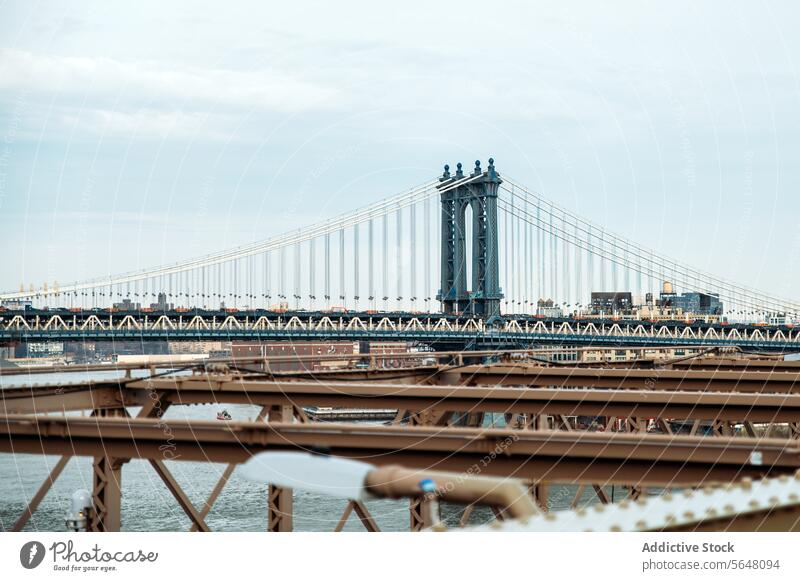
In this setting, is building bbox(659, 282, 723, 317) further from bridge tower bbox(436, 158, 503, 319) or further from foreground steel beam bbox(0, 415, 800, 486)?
foreground steel beam bbox(0, 415, 800, 486)

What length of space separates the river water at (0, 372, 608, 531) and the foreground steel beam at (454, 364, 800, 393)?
414 inches

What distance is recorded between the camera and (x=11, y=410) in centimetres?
1625

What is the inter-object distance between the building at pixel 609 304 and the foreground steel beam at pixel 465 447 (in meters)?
71.8

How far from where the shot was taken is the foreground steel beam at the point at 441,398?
53.5ft

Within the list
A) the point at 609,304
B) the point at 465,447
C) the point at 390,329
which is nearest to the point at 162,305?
the point at 390,329

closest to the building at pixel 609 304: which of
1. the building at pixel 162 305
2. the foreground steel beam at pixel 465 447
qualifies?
the building at pixel 162 305

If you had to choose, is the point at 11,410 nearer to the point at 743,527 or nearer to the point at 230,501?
the point at 743,527

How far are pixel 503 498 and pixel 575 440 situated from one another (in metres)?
4.45

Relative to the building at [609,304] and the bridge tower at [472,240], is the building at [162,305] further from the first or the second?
the building at [609,304]

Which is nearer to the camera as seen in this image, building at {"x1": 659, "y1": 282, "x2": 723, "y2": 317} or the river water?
the river water

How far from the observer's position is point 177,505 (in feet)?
123

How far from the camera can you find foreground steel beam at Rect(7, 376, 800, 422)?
16312 mm

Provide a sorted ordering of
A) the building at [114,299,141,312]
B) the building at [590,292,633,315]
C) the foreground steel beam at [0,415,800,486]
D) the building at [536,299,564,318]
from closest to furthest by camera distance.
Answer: the foreground steel beam at [0,415,800,486] < the building at [114,299,141,312] < the building at [536,299,564,318] < the building at [590,292,633,315]

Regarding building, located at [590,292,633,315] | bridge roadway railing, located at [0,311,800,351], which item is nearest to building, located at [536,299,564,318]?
building, located at [590,292,633,315]
